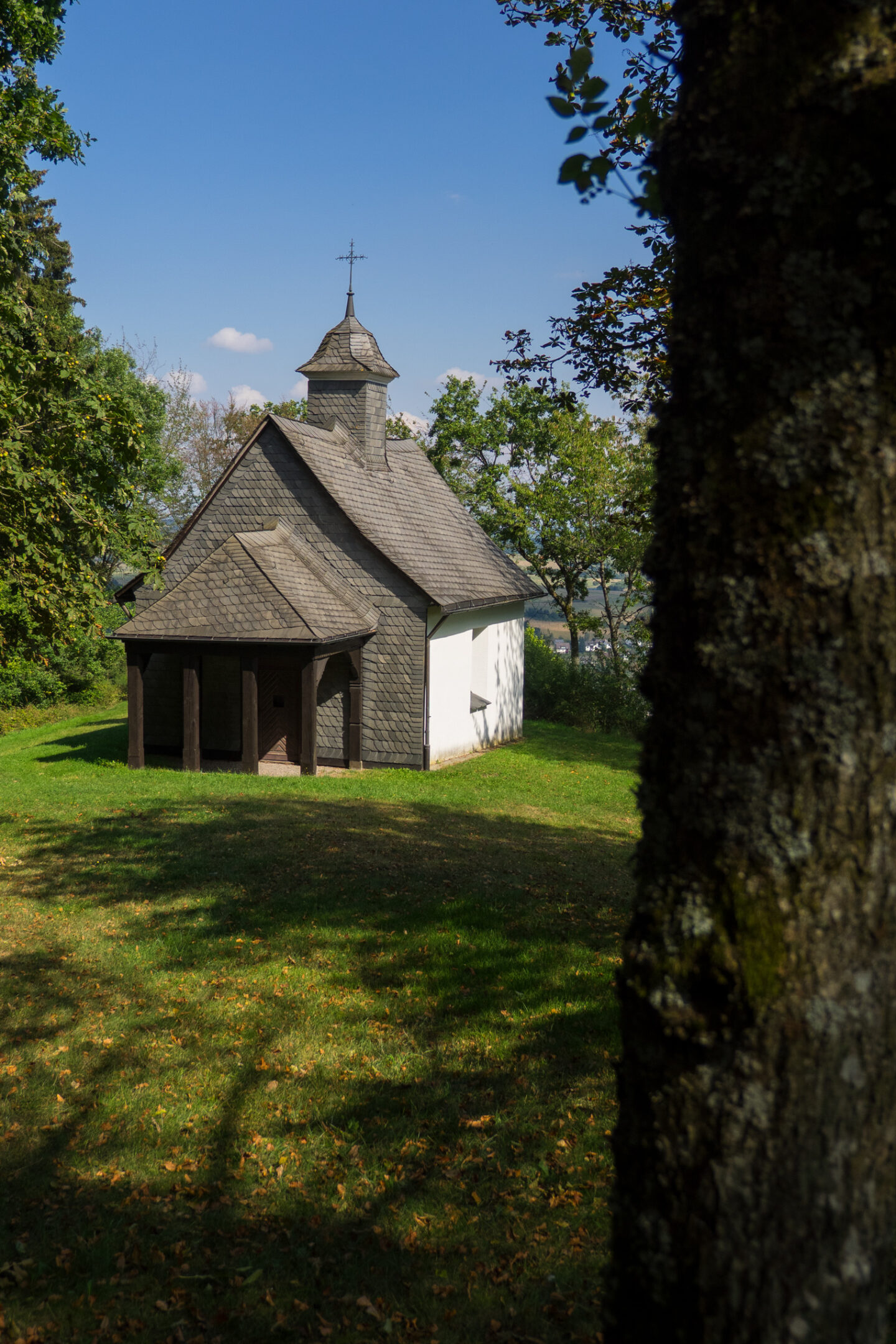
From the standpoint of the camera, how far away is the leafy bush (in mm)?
28953

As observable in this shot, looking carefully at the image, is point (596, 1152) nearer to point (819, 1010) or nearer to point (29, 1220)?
point (29, 1220)

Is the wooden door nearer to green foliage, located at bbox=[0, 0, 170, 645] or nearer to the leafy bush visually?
green foliage, located at bbox=[0, 0, 170, 645]

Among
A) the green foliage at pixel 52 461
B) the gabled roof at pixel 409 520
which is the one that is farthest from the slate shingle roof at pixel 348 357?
the green foliage at pixel 52 461

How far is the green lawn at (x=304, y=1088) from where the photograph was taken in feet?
12.8

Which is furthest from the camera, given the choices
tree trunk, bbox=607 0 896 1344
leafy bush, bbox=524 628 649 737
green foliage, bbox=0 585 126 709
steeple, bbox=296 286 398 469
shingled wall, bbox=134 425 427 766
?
green foliage, bbox=0 585 126 709

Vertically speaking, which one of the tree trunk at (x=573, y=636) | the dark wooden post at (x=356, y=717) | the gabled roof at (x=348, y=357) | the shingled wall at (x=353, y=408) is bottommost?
the dark wooden post at (x=356, y=717)

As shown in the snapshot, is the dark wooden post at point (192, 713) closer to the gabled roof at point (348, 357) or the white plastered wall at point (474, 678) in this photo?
the white plastered wall at point (474, 678)

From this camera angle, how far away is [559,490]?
1334 inches

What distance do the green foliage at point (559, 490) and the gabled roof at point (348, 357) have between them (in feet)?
21.6

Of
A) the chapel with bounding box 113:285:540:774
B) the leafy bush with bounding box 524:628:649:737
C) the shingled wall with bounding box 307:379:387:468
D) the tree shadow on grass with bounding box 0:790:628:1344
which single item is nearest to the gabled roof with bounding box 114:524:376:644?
the chapel with bounding box 113:285:540:774

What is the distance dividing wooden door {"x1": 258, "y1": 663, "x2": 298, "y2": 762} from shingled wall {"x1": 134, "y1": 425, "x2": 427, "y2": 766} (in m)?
0.63

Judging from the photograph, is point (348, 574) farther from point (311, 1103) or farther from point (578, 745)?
point (311, 1103)

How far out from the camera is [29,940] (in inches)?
320

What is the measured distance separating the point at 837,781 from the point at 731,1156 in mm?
680
